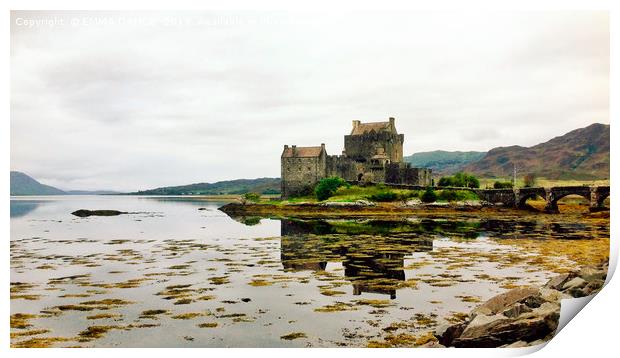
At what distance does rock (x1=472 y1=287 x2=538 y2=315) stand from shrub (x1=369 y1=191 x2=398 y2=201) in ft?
80.0

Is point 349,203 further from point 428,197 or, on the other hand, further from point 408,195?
point 428,197

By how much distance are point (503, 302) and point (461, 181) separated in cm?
2481

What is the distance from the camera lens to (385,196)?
1243 inches

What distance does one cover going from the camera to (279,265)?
11.1 meters

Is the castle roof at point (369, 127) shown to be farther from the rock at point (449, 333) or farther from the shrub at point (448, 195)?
the rock at point (449, 333)

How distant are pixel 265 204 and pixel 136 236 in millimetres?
13732

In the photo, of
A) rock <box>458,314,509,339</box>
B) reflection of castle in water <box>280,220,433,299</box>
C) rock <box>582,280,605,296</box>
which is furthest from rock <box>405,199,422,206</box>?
rock <box>458,314,509,339</box>

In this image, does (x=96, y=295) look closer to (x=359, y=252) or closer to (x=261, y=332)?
(x=261, y=332)

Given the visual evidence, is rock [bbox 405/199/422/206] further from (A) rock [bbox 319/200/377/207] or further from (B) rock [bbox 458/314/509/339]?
(B) rock [bbox 458/314/509/339]

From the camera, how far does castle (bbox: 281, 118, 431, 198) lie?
3400 cm

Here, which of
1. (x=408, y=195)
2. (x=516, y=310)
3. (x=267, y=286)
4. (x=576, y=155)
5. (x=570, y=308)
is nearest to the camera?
(x=516, y=310)

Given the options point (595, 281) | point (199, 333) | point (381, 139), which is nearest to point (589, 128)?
point (595, 281)

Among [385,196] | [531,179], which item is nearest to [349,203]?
[385,196]

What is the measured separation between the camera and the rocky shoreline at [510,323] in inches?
243
